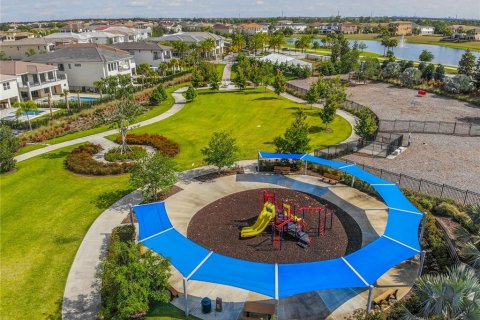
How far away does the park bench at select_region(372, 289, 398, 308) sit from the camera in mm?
16992

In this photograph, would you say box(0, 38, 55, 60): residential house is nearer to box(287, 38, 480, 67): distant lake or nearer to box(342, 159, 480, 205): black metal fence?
box(342, 159, 480, 205): black metal fence

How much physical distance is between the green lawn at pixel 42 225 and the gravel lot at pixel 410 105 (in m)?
41.4

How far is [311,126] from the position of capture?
47.0 m

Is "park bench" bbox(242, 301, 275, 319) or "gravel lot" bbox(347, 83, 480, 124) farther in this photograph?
"gravel lot" bbox(347, 83, 480, 124)

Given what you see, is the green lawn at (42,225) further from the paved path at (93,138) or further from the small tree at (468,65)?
the small tree at (468,65)


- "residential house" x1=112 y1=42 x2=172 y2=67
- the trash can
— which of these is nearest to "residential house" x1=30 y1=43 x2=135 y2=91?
"residential house" x1=112 y1=42 x2=172 y2=67

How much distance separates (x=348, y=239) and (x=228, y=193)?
1021 cm

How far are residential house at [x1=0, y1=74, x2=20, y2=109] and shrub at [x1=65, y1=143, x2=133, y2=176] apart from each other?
30.8 meters

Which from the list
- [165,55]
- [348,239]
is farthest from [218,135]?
[165,55]

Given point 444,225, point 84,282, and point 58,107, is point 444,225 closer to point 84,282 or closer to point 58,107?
A: point 84,282

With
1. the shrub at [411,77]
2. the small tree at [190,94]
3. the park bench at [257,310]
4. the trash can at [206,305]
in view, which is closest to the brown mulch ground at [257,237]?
the trash can at [206,305]

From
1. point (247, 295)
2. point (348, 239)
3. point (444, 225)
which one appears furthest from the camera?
point (444, 225)

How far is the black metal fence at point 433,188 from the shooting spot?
26.6 m

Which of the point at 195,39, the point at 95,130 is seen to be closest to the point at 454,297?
the point at 95,130
